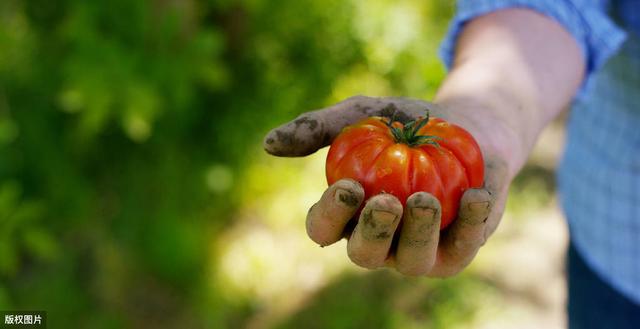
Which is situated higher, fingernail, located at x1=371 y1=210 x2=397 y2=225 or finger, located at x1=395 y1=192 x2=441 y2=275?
fingernail, located at x1=371 y1=210 x2=397 y2=225

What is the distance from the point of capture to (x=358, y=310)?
3.83 m

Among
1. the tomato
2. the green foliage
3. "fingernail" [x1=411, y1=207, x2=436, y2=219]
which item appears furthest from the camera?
the green foliage

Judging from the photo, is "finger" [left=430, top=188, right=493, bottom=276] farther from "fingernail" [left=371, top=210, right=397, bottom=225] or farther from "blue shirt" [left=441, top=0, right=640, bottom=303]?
"blue shirt" [left=441, top=0, right=640, bottom=303]

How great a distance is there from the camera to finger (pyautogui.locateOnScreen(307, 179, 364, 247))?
1.40 metres

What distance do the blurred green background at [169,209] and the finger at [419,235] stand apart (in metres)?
2.22

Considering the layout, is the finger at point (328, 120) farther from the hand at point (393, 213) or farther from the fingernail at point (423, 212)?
the fingernail at point (423, 212)

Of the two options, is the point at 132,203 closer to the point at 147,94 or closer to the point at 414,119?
the point at 147,94

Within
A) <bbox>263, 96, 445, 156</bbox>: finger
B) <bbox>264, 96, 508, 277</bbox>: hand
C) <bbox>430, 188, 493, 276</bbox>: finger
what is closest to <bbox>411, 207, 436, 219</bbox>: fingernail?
<bbox>264, 96, 508, 277</bbox>: hand

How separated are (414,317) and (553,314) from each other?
904 mm

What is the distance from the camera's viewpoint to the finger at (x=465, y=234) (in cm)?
141

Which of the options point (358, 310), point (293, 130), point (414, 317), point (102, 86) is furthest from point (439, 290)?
point (293, 130)

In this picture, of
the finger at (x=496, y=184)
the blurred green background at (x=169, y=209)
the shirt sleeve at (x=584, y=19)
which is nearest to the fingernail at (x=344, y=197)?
the finger at (x=496, y=184)

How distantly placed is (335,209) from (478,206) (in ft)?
1.09

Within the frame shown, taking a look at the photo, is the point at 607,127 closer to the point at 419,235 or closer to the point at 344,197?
the point at 419,235
